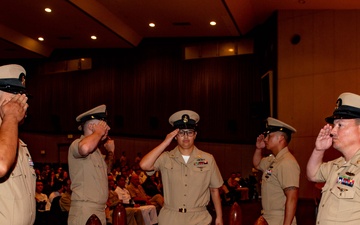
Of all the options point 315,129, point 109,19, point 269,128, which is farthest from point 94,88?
point 269,128

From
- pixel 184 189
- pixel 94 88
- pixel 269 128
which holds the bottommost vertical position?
pixel 184 189

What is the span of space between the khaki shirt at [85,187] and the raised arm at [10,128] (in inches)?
73.3

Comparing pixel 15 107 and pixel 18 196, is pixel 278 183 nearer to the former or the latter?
pixel 18 196

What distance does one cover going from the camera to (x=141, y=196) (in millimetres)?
11219

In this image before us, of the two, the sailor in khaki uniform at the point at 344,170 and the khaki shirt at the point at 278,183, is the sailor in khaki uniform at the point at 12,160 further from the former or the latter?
the khaki shirt at the point at 278,183

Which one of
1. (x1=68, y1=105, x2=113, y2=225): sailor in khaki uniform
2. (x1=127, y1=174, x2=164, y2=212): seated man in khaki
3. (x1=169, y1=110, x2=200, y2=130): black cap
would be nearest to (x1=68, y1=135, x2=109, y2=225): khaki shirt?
(x1=68, y1=105, x2=113, y2=225): sailor in khaki uniform

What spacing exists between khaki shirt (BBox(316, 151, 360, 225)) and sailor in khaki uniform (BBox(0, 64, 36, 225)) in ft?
5.61

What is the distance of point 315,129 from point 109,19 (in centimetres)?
665

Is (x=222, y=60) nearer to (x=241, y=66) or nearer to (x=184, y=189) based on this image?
(x=241, y=66)

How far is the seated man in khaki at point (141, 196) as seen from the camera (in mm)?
10710

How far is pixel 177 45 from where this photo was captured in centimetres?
1775

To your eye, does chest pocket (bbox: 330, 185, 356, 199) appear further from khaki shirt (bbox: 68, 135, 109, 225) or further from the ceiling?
the ceiling

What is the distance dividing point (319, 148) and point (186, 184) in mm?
1281

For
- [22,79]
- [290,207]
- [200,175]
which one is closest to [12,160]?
[22,79]
